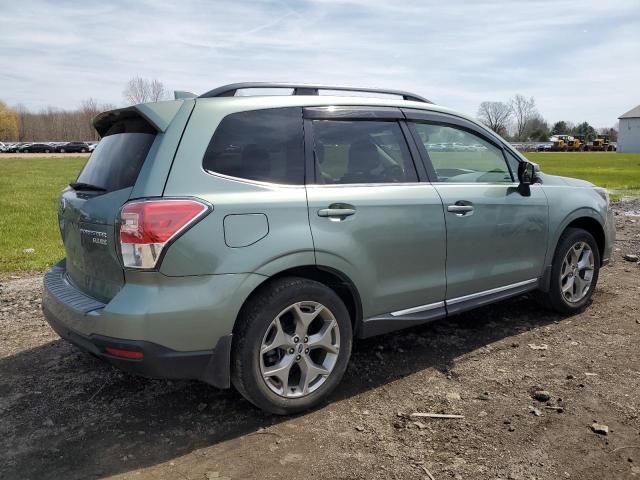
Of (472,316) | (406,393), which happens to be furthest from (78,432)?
(472,316)

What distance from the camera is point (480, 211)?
4.10 meters

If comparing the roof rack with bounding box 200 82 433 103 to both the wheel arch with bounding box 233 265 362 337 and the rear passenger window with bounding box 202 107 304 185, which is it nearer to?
the rear passenger window with bounding box 202 107 304 185

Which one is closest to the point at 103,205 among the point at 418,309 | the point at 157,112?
the point at 157,112

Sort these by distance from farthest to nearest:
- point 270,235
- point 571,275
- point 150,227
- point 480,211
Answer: point 571,275
point 480,211
point 270,235
point 150,227

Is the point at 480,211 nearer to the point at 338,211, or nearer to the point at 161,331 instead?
the point at 338,211

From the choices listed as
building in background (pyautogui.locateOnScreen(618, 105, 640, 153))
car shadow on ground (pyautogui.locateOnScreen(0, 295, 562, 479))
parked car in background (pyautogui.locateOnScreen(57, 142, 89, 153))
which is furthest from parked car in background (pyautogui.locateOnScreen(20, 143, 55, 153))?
building in background (pyautogui.locateOnScreen(618, 105, 640, 153))

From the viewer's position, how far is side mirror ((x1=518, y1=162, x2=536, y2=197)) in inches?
177

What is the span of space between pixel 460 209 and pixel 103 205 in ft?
7.85

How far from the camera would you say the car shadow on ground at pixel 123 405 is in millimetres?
2932

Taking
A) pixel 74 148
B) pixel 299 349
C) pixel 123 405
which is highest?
pixel 74 148

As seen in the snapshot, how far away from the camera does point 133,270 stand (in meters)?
2.81

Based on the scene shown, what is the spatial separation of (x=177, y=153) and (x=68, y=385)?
76.6 inches

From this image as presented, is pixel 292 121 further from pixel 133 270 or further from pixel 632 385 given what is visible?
pixel 632 385

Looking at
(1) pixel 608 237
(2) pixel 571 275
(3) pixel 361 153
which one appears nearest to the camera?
(3) pixel 361 153
